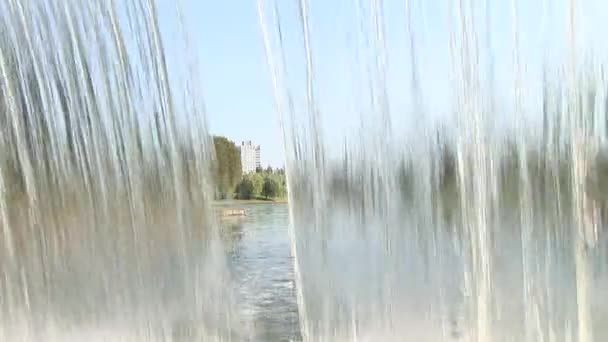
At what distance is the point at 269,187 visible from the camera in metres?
18.5

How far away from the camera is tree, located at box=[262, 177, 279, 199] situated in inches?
714

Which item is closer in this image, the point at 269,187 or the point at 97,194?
the point at 97,194

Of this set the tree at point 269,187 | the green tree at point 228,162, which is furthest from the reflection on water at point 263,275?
the green tree at point 228,162

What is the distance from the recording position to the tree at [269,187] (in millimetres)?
18141

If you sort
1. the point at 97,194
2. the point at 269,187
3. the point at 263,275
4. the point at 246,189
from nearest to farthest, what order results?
the point at 97,194, the point at 263,275, the point at 246,189, the point at 269,187

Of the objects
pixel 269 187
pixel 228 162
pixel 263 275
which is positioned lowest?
pixel 263 275

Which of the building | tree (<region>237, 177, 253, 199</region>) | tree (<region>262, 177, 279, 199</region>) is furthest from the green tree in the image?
tree (<region>262, 177, 279, 199</region>)

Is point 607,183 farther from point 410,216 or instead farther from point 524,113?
point 410,216

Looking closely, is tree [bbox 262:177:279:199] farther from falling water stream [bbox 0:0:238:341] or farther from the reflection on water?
falling water stream [bbox 0:0:238:341]

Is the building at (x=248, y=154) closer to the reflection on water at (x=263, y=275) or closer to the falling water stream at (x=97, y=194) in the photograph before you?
the reflection on water at (x=263, y=275)

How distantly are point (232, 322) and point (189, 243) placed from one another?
2.75 ft

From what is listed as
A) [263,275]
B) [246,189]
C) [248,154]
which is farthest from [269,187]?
[263,275]

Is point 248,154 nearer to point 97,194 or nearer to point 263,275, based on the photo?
point 263,275

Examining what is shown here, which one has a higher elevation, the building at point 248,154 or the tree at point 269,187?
the building at point 248,154
